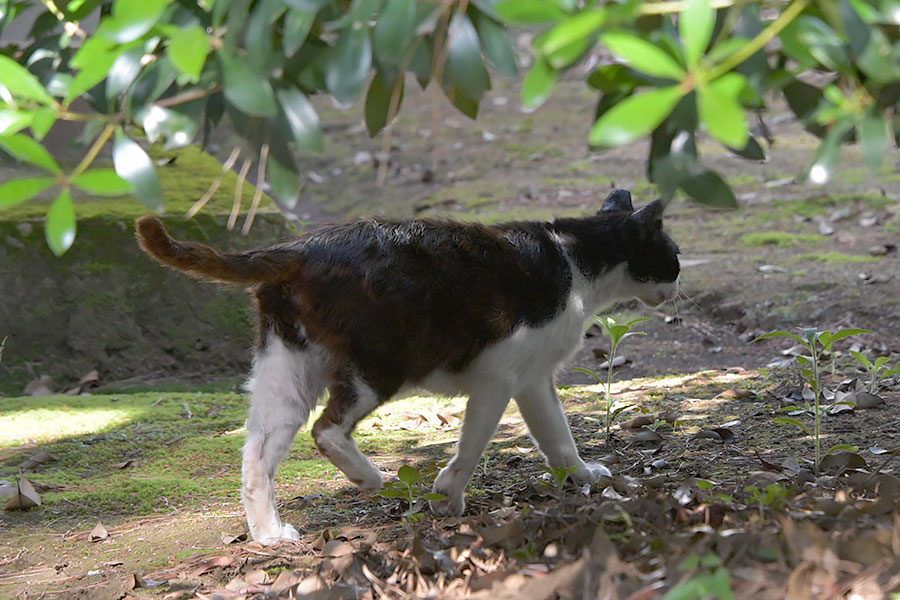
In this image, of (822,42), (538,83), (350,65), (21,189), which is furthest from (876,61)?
(21,189)

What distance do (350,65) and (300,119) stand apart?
8.0 inches

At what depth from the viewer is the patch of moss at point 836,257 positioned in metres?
6.56

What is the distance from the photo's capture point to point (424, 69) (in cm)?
200

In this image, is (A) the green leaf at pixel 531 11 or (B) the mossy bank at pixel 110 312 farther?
(B) the mossy bank at pixel 110 312

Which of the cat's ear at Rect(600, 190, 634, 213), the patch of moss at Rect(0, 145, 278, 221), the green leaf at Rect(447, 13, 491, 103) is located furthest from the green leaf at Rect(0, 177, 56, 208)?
the patch of moss at Rect(0, 145, 278, 221)

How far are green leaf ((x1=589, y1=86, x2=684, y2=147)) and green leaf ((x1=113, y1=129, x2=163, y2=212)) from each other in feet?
2.56

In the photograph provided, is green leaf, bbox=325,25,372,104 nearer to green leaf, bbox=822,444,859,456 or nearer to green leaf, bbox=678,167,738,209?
green leaf, bbox=678,167,738,209

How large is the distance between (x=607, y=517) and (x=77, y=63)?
5.12ft

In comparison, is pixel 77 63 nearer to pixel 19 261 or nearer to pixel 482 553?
pixel 482 553

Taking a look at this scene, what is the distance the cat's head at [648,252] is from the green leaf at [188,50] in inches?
96.6

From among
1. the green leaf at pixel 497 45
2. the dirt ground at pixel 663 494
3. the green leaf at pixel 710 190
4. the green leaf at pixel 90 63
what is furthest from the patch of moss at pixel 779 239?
the green leaf at pixel 90 63

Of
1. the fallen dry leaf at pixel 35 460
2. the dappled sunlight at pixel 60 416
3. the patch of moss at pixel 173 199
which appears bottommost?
the dappled sunlight at pixel 60 416

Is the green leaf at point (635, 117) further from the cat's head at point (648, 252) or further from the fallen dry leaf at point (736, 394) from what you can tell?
the fallen dry leaf at point (736, 394)

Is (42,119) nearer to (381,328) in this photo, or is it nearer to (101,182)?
(101,182)
